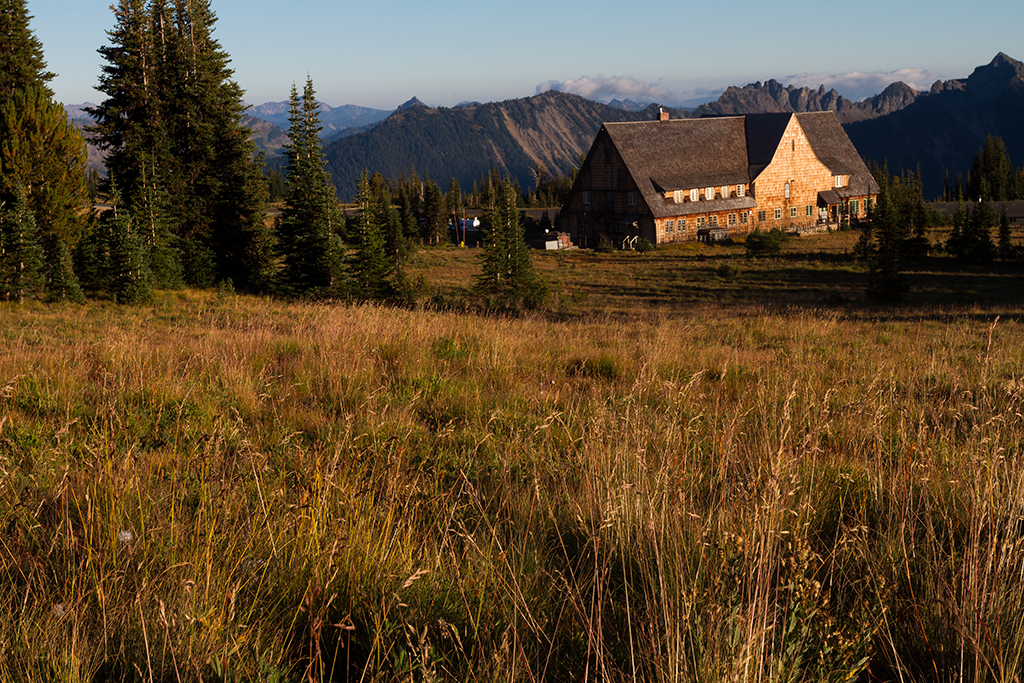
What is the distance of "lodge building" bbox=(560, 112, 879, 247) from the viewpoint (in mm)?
54134

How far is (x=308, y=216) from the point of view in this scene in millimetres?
28906

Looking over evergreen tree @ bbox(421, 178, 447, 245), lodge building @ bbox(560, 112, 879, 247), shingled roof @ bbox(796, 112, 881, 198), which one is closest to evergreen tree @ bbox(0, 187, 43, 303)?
lodge building @ bbox(560, 112, 879, 247)

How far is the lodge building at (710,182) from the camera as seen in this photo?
54134mm

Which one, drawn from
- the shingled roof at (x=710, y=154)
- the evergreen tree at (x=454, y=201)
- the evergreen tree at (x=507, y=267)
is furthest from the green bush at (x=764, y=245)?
the evergreen tree at (x=454, y=201)

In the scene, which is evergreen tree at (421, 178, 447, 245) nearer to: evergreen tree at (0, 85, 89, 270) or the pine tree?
evergreen tree at (0, 85, 89, 270)

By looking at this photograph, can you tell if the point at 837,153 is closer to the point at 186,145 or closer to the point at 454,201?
the point at 454,201

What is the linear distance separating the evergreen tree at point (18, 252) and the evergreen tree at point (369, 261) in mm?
11448

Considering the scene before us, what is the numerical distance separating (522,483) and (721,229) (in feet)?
178

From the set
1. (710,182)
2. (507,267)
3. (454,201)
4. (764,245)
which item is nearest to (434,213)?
(454,201)

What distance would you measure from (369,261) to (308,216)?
335cm

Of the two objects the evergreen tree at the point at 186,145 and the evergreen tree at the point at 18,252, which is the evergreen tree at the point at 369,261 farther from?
the evergreen tree at the point at 18,252

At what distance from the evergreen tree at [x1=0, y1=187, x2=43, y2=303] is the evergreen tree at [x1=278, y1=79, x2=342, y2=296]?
8.84 m

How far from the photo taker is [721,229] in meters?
54.7

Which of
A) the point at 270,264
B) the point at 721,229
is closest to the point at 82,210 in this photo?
the point at 270,264
